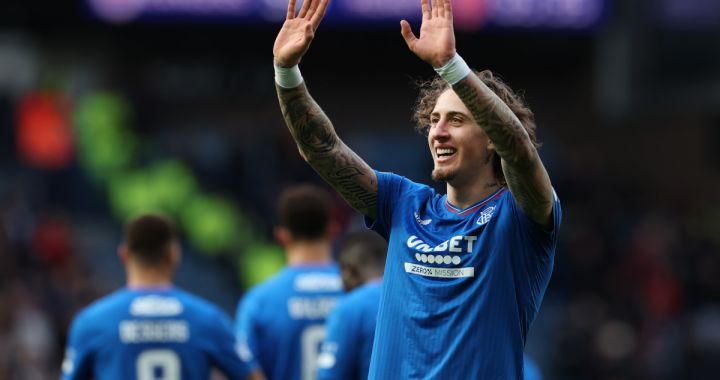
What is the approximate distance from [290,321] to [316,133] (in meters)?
2.39

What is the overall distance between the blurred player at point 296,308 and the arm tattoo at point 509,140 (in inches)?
110

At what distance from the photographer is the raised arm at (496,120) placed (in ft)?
12.3

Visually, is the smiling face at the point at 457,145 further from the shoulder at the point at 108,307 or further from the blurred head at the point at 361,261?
the shoulder at the point at 108,307

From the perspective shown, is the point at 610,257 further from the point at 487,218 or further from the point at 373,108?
the point at 487,218

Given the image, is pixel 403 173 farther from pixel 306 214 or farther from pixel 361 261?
pixel 361 261

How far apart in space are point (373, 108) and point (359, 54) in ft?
2.76

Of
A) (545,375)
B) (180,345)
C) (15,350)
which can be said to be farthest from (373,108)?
(180,345)

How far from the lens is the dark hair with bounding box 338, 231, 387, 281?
609 centimetres

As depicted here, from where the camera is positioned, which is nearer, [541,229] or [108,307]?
[541,229]

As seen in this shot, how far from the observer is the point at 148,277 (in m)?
5.89

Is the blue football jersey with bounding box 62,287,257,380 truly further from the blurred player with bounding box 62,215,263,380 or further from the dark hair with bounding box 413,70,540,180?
the dark hair with bounding box 413,70,540,180

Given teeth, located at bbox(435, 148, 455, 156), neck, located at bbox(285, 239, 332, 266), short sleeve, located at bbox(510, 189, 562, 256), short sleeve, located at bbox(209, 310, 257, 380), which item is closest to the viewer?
short sleeve, located at bbox(510, 189, 562, 256)

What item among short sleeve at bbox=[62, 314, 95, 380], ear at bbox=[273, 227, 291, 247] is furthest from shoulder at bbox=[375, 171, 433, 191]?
ear at bbox=[273, 227, 291, 247]

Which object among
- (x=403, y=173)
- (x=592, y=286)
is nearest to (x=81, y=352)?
(x=592, y=286)
